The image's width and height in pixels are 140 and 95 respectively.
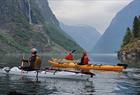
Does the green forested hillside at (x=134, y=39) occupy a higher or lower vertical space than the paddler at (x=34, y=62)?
higher

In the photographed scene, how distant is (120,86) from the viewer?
139 ft

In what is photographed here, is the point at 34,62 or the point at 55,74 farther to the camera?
the point at 55,74

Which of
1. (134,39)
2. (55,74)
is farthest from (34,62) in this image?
(134,39)

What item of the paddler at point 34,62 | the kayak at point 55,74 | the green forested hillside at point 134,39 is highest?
the green forested hillside at point 134,39

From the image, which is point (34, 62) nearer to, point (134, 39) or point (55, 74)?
point (55, 74)

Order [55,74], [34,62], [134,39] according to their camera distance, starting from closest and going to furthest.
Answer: [34,62] < [55,74] < [134,39]

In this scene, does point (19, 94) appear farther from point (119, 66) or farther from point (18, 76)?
point (119, 66)

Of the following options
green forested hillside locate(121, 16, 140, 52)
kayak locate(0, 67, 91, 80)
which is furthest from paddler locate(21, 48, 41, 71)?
green forested hillside locate(121, 16, 140, 52)

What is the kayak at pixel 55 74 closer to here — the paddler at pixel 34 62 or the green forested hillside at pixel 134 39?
the paddler at pixel 34 62

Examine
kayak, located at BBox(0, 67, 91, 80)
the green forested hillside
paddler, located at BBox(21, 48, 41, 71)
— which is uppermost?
the green forested hillside

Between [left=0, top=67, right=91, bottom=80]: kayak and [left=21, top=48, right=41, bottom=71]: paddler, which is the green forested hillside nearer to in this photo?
[left=0, top=67, right=91, bottom=80]: kayak

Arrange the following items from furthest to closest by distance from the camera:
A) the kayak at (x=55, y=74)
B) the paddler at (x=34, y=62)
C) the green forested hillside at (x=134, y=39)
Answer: the green forested hillside at (x=134, y=39) → the paddler at (x=34, y=62) → the kayak at (x=55, y=74)

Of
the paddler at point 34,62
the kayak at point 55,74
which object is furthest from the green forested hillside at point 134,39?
the paddler at point 34,62

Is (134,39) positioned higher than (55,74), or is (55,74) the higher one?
(134,39)
